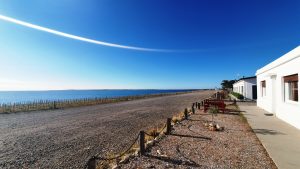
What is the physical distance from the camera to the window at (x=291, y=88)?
8859 mm

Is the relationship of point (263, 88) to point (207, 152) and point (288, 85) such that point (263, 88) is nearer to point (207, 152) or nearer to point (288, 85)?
point (288, 85)

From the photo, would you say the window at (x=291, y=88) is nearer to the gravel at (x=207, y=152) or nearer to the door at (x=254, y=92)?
the gravel at (x=207, y=152)

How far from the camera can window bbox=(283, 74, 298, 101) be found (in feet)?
29.1

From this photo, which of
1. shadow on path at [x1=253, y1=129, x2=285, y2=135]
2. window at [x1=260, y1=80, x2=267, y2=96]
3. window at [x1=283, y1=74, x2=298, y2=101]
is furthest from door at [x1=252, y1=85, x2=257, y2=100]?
shadow on path at [x1=253, y1=129, x2=285, y2=135]

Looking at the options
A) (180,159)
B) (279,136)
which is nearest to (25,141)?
(180,159)

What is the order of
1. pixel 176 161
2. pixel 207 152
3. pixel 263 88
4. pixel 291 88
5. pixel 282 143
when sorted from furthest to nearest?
pixel 263 88, pixel 291 88, pixel 282 143, pixel 207 152, pixel 176 161

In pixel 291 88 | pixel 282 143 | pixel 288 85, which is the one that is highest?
pixel 288 85

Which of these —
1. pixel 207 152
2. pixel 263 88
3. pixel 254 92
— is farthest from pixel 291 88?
pixel 254 92

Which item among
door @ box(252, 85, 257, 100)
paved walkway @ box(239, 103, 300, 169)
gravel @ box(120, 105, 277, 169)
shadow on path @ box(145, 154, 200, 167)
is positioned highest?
door @ box(252, 85, 257, 100)

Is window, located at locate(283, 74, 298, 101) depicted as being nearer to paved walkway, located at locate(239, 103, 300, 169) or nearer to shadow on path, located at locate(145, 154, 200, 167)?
paved walkway, located at locate(239, 103, 300, 169)

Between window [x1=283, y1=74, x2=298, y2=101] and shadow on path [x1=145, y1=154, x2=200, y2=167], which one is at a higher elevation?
window [x1=283, y1=74, x2=298, y2=101]

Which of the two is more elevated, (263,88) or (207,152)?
(263,88)

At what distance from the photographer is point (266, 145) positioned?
20.0ft

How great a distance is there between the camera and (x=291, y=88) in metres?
9.50
